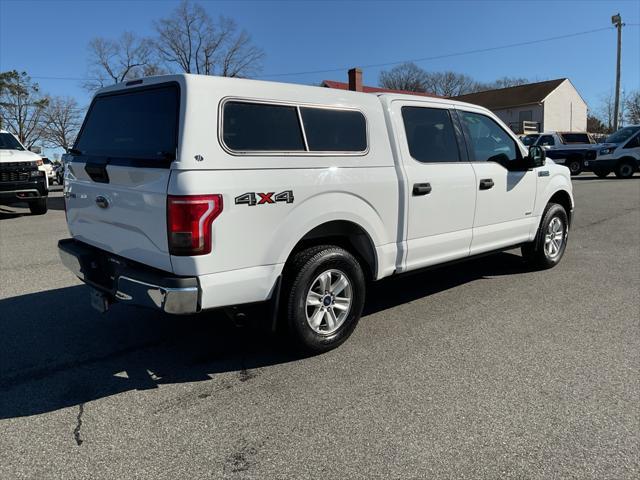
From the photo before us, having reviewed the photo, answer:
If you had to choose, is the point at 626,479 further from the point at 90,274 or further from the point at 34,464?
the point at 90,274

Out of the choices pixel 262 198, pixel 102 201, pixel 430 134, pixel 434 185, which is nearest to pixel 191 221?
pixel 262 198

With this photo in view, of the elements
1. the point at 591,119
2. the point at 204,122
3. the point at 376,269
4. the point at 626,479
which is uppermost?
the point at 591,119

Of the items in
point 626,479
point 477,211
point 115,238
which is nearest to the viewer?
point 626,479

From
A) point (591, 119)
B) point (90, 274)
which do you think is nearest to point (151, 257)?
point (90, 274)

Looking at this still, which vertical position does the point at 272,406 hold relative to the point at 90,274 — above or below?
below

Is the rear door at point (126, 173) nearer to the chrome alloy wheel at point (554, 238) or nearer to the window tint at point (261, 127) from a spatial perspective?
the window tint at point (261, 127)

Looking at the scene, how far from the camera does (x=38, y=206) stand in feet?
41.5

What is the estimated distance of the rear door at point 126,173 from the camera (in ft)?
10.5

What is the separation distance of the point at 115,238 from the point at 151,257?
1.63 feet

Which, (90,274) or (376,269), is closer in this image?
(90,274)

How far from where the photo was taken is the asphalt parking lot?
103 inches

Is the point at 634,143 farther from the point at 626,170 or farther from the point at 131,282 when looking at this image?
the point at 131,282

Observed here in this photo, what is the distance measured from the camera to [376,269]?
4.20 metres

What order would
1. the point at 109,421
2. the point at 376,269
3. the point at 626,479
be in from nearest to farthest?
1. the point at 626,479
2. the point at 109,421
3. the point at 376,269
